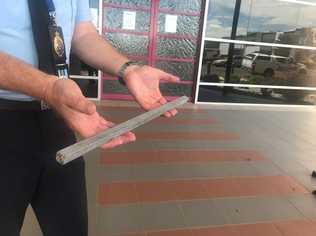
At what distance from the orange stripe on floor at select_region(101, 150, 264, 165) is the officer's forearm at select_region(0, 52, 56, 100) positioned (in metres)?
2.93

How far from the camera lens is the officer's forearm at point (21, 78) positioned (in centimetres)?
91

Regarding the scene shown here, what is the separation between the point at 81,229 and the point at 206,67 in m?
6.54

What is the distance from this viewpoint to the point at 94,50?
139 centimetres

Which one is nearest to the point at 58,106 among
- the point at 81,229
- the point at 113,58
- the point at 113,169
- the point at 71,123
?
the point at 71,123

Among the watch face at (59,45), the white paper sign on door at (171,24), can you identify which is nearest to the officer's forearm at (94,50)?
the watch face at (59,45)

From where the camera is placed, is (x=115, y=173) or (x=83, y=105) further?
(x=115, y=173)

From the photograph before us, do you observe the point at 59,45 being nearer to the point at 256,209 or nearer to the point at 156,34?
the point at 256,209

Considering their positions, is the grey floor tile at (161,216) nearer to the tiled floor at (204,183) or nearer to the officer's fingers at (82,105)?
the tiled floor at (204,183)

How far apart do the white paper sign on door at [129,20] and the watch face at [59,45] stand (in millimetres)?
6036

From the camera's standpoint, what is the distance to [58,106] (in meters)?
0.94

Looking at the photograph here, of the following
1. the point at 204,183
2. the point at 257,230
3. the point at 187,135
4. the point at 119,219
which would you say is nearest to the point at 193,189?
the point at 204,183

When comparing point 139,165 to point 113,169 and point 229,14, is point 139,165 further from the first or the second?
point 229,14

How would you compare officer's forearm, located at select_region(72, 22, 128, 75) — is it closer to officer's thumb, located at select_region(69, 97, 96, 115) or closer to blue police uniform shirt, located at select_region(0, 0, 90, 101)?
blue police uniform shirt, located at select_region(0, 0, 90, 101)

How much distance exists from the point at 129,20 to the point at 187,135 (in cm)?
312
